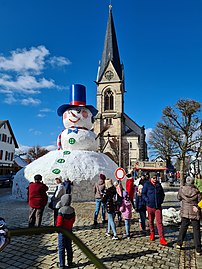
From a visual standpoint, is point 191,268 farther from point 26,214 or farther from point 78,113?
point 78,113

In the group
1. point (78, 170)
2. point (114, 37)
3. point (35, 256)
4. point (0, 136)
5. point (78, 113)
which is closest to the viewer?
point (35, 256)

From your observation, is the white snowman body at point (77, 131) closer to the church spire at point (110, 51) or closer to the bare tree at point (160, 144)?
the bare tree at point (160, 144)

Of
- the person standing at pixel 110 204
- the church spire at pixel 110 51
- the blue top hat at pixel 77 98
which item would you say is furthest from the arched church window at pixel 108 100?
the person standing at pixel 110 204

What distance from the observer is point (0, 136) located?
3136 centimetres

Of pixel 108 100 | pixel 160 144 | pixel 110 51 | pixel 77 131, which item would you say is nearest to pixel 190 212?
pixel 77 131

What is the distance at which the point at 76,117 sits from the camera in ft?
44.0

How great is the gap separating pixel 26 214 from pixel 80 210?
2.22 metres

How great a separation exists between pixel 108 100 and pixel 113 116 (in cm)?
438

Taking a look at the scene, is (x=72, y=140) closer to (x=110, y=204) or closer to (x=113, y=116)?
(x=110, y=204)

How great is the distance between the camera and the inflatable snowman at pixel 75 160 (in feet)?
38.4

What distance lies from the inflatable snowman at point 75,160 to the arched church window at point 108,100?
36.5 meters

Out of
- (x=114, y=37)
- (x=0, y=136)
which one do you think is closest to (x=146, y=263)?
(x=0, y=136)

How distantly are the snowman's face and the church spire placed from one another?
38.9 meters

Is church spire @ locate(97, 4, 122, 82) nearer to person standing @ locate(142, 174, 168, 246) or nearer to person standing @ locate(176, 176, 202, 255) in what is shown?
person standing @ locate(142, 174, 168, 246)
